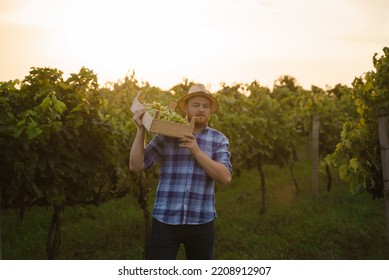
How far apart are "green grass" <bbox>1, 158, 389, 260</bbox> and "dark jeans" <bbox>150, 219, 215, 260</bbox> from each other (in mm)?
4069

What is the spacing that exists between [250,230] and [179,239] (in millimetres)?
6173

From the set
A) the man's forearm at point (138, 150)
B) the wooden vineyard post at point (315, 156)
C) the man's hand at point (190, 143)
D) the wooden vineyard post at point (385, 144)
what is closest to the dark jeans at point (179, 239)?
the man's forearm at point (138, 150)

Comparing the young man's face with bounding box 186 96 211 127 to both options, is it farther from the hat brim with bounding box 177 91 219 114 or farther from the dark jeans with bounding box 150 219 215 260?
the dark jeans with bounding box 150 219 215 260

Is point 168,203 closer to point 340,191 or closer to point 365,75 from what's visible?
point 365,75

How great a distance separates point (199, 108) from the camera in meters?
3.81

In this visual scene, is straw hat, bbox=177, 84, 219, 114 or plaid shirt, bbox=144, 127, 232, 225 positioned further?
straw hat, bbox=177, 84, 219, 114

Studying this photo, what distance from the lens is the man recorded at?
366cm

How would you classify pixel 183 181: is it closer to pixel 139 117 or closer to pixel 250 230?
pixel 139 117

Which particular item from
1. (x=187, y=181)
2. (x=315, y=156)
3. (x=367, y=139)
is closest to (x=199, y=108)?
(x=187, y=181)

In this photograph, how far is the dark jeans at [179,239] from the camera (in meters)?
3.68

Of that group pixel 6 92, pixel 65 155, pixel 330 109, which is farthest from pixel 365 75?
pixel 330 109

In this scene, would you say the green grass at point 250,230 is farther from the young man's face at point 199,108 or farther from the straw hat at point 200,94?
the young man's face at point 199,108

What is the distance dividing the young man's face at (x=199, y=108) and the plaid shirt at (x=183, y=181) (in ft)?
0.38

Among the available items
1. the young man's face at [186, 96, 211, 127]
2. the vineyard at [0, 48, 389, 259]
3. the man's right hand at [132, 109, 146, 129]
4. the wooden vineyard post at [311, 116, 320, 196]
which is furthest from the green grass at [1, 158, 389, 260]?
the man's right hand at [132, 109, 146, 129]
